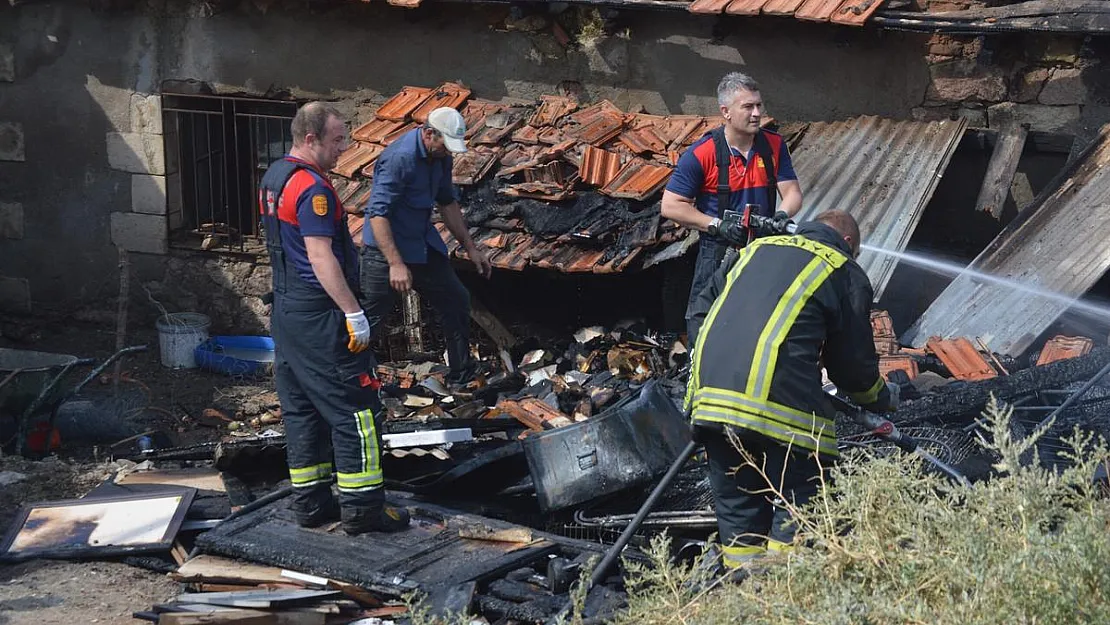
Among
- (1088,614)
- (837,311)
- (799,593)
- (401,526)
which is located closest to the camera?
(1088,614)

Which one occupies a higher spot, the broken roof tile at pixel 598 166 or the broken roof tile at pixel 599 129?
the broken roof tile at pixel 599 129

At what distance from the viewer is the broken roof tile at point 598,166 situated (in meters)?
8.73

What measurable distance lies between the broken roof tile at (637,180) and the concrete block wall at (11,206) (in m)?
5.76

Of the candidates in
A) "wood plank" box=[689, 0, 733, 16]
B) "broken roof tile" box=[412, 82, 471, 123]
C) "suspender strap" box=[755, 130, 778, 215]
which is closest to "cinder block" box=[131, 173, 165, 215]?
"broken roof tile" box=[412, 82, 471, 123]

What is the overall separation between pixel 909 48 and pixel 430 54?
3824 mm

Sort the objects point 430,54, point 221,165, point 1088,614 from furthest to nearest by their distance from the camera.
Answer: point 221,165
point 430,54
point 1088,614

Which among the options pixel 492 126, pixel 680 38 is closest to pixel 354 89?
pixel 492 126

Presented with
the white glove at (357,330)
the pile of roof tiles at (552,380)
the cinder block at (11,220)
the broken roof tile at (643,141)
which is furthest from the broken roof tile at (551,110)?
the cinder block at (11,220)

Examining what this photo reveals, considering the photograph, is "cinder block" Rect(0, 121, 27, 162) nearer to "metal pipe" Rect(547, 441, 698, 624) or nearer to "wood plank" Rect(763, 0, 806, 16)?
"wood plank" Rect(763, 0, 806, 16)

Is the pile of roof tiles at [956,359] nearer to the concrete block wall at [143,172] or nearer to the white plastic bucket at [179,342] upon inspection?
the white plastic bucket at [179,342]

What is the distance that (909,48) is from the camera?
28.3 ft

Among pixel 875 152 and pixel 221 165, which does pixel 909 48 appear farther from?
pixel 221 165

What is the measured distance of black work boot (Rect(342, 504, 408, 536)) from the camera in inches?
230

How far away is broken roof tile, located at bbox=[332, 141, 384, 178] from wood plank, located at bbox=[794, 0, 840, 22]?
346 centimetres
